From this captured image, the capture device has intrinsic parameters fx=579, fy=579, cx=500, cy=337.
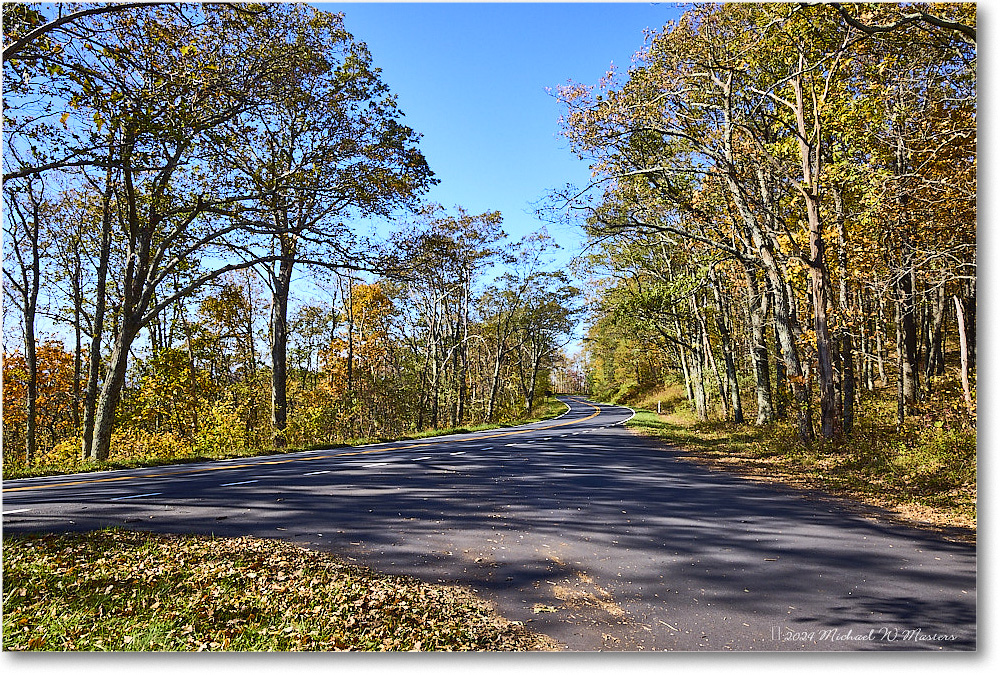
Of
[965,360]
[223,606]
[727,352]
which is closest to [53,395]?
[223,606]

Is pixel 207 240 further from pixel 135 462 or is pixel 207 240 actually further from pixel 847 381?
pixel 847 381

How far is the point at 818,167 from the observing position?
38.5 feet

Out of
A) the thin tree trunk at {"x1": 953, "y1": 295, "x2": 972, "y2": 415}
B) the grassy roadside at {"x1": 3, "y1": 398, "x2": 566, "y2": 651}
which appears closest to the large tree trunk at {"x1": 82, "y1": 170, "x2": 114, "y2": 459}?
the grassy roadside at {"x1": 3, "y1": 398, "x2": 566, "y2": 651}

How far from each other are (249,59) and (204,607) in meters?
7.14

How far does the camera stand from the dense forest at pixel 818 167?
7527 mm

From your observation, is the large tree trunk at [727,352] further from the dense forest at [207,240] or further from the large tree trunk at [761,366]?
the dense forest at [207,240]

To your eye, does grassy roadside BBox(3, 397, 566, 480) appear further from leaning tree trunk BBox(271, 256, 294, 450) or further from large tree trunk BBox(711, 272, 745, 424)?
large tree trunk BBox(711, 272, 745, 424)

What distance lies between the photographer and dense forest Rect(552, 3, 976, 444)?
24.7 feet

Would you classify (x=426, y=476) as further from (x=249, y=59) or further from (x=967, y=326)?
(x=967, y=326)

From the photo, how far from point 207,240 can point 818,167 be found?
40.3 feet

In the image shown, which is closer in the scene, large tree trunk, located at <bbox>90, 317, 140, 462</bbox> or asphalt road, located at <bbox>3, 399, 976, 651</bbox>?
asphalt road, located at <bbox>3, 399, 976, 651</bbox>

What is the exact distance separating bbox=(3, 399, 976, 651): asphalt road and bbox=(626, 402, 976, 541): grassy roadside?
2.22ft

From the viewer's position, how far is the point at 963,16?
19.9 feet

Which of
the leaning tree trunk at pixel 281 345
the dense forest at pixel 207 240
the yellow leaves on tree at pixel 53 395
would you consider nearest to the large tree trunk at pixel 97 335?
the dense forest at pixel 207 240
